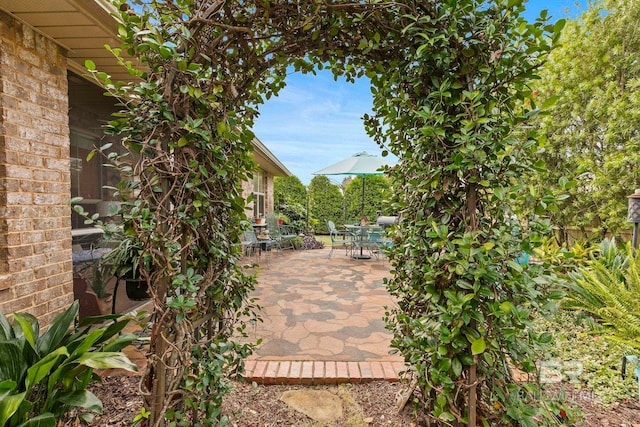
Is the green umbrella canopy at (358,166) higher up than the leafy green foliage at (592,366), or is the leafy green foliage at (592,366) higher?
the green umbrella canopy at (358,166)

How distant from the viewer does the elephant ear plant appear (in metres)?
1.29

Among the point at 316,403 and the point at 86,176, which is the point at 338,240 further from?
the point at 316,403

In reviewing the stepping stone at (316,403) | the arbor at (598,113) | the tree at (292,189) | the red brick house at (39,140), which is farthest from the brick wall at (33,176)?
the tree at (292,189)

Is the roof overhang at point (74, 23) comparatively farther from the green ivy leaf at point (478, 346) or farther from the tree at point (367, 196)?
the tree at point (367, 196)

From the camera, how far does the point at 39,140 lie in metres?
2.31

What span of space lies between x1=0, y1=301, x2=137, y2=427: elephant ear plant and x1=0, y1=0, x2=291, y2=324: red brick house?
0.73m

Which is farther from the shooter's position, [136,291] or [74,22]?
[136,291]

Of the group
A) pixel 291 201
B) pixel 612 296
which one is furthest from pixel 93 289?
pixel 291 201

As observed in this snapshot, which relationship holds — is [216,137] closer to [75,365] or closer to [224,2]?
[224,2]

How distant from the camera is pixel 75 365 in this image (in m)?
1.50

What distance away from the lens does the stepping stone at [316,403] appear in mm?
1961

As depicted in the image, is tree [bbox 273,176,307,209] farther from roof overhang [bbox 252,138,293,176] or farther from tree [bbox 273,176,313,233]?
roof overhang [bbox 252,138,293,176]

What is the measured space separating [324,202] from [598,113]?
9313 millimetres

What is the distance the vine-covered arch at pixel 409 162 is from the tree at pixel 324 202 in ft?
38.3
